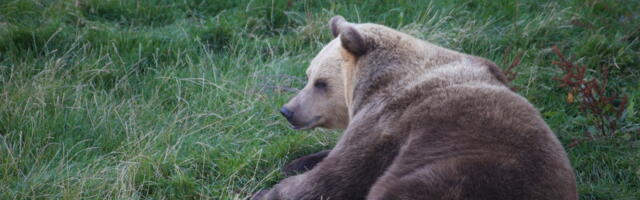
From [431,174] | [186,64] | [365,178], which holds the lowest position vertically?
[186,64]

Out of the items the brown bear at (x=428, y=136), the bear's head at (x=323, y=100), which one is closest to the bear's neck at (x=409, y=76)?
the brown bear at (x=428, y=136)

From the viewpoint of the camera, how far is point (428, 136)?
10.6ft

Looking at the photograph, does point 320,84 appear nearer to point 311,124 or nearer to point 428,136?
point 311,124

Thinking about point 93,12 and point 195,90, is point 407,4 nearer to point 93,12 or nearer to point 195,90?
point 195,90

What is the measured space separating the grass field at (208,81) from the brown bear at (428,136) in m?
0.77

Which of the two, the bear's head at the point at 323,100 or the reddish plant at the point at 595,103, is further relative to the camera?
the reddish plant at the point at 595,103

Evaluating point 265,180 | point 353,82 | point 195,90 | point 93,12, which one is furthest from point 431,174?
point 93,12

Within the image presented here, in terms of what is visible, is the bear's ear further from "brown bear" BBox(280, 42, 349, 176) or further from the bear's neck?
"brown bear" BBox(280, 42, 349, 176)

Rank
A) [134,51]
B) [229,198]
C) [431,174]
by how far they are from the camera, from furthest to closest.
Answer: [134,51]
[229,198]
[431,174]

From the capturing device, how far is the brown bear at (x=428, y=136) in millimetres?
2941

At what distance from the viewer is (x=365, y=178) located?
343cm

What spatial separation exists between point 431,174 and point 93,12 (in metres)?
4.59

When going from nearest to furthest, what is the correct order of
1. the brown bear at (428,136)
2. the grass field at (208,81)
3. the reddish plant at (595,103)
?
1. the brown bear at (428,136)
2. the grass field at (208,81)
3. the reddish plant at (595,103)

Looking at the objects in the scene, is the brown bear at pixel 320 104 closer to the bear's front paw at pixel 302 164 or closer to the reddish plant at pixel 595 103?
the bear's front paw at pixel 302 164
